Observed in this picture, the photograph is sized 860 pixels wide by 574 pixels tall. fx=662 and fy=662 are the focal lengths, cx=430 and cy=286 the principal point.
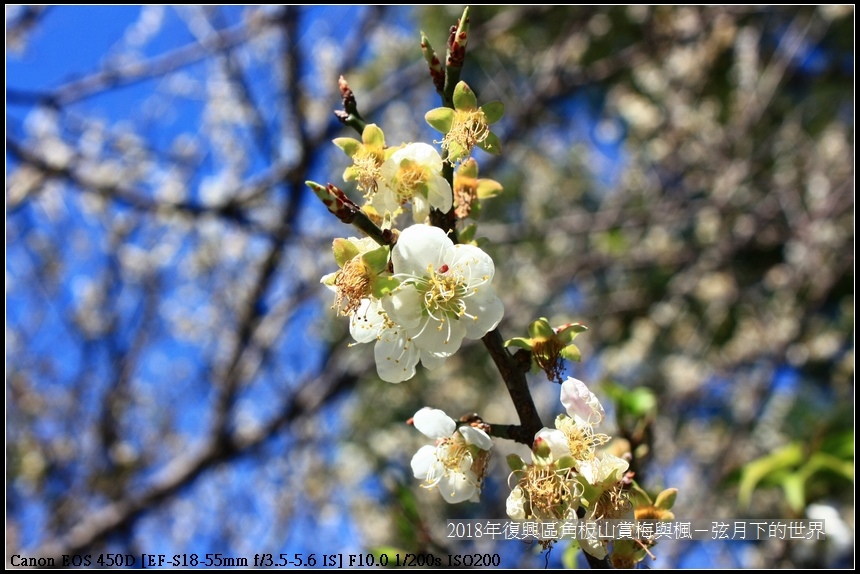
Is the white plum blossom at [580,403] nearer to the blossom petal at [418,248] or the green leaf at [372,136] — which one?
the blossom petal at [418,248]

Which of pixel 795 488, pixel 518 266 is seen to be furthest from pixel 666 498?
pixel 518 266

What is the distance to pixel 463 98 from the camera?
2.24 feet

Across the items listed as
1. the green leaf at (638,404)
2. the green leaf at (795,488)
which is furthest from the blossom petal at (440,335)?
the green leaf at (795,488)

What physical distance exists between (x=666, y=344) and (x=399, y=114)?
2.85m

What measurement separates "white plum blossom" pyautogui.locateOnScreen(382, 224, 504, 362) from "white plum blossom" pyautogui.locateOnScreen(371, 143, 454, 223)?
0.04 m

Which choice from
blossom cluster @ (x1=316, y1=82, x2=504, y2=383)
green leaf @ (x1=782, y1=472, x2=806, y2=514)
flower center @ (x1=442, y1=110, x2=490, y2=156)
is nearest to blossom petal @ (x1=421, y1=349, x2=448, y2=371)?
blossom cluster @ (x1=316, y1=82, x2=504, y2=383)

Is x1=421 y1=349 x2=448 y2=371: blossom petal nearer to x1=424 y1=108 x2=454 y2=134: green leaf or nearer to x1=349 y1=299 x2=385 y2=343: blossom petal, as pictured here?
x1=349 y1=299 x2=385 y2=343: blossom petal

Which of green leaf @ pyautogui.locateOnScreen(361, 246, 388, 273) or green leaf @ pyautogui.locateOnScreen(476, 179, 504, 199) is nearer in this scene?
green leaf @ pyautogui.locateOnScreen(361, 246, 388, 273)

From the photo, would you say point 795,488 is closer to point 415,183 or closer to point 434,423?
point 434,423

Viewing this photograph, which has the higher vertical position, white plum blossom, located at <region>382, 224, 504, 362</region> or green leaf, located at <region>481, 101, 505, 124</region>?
green leaf, located at <region>481, 101, 505, 124</region>

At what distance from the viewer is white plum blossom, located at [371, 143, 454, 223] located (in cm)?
67

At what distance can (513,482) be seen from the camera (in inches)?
25.8

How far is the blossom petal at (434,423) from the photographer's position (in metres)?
0.67

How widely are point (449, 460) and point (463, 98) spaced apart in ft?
1.24
